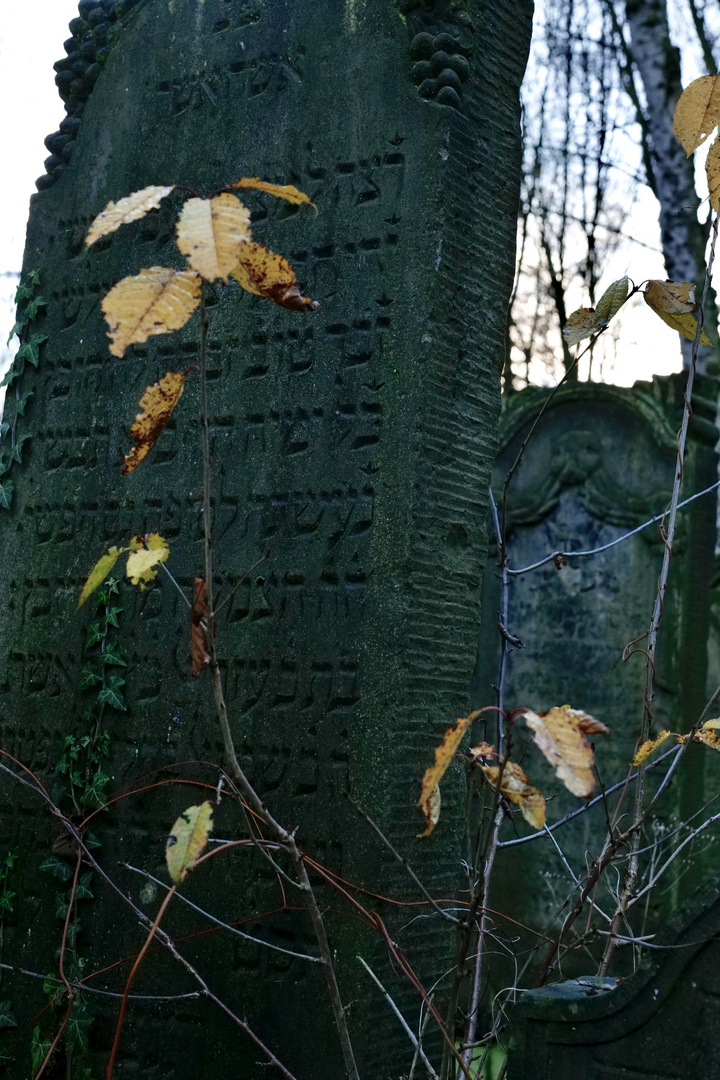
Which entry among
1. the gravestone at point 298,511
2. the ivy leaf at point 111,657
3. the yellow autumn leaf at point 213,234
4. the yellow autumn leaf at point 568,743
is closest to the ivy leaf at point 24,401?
the gravestone at point 298,511

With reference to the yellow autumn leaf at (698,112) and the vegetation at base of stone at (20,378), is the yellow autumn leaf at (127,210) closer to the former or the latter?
the yellow autumn leaf at (698,112)

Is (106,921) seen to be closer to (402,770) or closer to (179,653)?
(179,653)

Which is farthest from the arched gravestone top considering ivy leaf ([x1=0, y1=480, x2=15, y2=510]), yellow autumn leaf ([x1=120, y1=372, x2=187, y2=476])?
ivy leaf ([x1=0, y1=480, x2=15, y2=510])

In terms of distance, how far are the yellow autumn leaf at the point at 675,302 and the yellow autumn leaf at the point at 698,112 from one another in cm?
25

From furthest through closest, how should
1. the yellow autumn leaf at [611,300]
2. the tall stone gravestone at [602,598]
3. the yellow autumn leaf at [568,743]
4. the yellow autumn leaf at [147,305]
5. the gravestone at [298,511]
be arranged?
the tall stone gravestone at [602,598], the gravestone at [298,511], the yellow autumn leaf at [611,300], the yellow autumn leaf at [147,305], the yellow autumn leaf at [568,743]

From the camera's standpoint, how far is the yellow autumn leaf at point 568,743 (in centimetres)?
153

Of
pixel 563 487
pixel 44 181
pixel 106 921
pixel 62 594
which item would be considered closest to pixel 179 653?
pixel 62 594

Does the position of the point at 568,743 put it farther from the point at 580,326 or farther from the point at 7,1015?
the point at 7,1015

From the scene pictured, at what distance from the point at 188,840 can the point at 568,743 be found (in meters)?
0.55

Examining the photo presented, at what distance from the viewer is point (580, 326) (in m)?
2.27

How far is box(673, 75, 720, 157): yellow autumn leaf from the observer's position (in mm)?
2051

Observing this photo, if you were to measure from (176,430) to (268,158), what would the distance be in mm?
725

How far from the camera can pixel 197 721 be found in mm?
Result: 2758

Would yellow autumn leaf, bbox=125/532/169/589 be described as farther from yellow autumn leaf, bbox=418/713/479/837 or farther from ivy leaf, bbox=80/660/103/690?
ivy leaf, bbox=80/660/103/690
